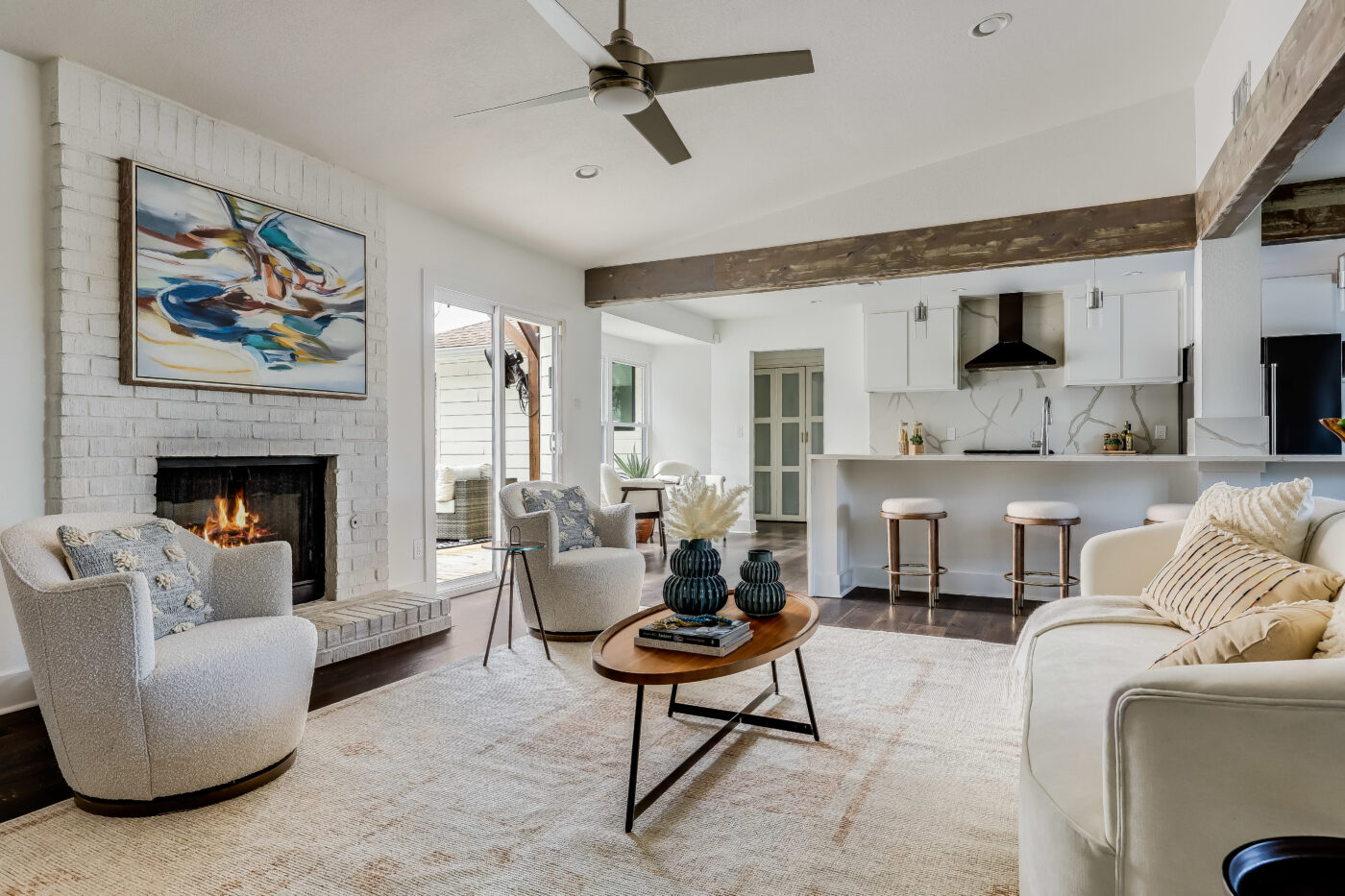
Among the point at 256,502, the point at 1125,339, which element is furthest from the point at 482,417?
the point at 1125,339

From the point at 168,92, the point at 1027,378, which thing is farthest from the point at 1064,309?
the point at 168,92

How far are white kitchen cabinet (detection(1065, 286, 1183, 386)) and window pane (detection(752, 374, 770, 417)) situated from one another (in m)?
3.71

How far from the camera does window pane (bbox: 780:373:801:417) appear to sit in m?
9.39

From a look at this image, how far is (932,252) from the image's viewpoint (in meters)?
4.96

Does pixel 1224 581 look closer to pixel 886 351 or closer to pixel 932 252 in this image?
pixel 932 252

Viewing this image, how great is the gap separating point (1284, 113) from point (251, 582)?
394cm

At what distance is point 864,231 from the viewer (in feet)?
17.0

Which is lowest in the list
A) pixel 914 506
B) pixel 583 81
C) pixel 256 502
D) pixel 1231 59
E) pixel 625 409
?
pixel 914 506

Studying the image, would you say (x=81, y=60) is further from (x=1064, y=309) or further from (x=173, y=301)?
(x=1064, y=309)

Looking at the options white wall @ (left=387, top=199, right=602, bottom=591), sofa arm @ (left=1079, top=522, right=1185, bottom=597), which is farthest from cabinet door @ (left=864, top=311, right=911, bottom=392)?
sofa arm @ (left=1079, top=522, right=1185, bottom=597)

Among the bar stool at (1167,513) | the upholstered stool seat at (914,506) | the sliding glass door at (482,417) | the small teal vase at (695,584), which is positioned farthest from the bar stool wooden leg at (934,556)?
the sliding glass door at (482,417)

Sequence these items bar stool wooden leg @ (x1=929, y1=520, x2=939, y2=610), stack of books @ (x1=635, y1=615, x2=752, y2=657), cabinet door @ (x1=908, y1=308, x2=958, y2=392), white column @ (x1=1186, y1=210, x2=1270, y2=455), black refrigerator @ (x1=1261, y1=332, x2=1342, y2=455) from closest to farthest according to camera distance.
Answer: stack of books @ (x1=635, y1=615, x2=752, y2=657), white column @ (x1=1186, y1=210, x2=1270, y2=455), bar stool wooden leg @ (x1=929, y1=520, x2=939, y2=610), black refrigerator @ (x1=1261, y1=332, x2=1342, y2=455), cabinet door @ (x1=908, y1=308, x2=958, y2=392)

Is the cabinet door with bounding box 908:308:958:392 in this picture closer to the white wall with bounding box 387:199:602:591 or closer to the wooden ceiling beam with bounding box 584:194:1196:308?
the wooden ceiling beam with bounding box 584:194:1196:308

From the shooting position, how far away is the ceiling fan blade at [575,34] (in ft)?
6.35
